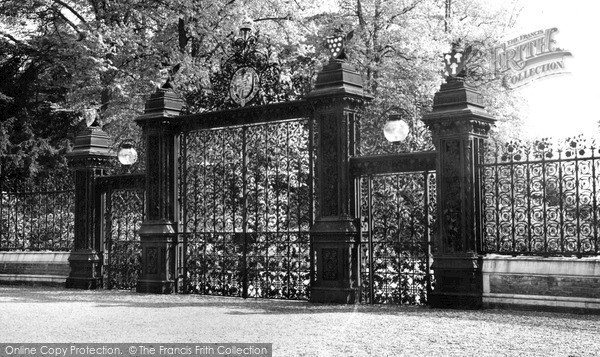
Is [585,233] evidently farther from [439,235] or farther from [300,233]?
[300,233]

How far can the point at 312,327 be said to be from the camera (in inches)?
344

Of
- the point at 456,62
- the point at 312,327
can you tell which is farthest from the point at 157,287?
the point at 456,62

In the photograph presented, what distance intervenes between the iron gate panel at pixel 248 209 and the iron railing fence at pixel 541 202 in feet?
9.55

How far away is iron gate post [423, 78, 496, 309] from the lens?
419 inches

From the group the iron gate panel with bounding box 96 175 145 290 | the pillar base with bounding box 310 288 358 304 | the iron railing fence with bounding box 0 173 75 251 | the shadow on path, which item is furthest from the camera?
the iron railing fence with bounding box 0 173 75 251

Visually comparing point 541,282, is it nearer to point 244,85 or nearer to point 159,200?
point 244,85

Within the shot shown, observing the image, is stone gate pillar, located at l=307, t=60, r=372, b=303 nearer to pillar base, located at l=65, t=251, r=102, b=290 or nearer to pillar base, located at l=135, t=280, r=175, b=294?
pillar base, located at l=135, t=280, r=175, b=294

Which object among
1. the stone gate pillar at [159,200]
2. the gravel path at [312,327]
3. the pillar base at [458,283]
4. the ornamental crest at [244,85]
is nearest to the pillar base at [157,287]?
the stone gate pillar at [159,200]

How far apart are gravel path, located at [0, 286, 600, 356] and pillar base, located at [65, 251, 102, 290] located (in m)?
3.23

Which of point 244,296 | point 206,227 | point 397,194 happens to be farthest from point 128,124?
point 397,194

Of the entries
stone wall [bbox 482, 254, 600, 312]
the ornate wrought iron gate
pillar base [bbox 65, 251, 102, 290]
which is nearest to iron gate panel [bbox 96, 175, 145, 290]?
pillar base [bbox 65, 251, 102, 290]

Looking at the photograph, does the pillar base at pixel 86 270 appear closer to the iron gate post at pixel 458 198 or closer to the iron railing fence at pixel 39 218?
the iron railing fence at pixel 39 218

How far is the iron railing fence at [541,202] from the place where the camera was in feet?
32.7

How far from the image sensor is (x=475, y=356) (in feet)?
21.8
